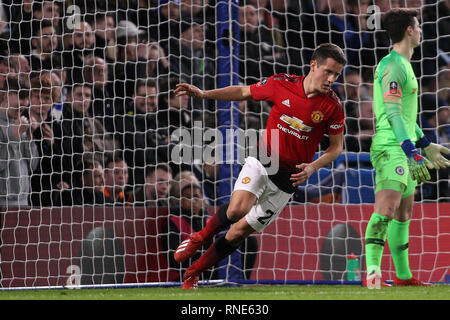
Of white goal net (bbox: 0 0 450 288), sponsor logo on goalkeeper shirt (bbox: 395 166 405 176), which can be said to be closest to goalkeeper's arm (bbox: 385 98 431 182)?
sponsor logo on goalkeeper shirt (bbox: 395 166 405 176)

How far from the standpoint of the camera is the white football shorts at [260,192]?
529 centimetres

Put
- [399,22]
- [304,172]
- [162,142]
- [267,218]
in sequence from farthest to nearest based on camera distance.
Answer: [162,142] < [399,22] < [267,218] < [304,172]

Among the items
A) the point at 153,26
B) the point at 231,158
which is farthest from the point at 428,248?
the point at 153,26

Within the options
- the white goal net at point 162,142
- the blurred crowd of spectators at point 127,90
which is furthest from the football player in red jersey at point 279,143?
the blurred crowd of spectators at point 127,90

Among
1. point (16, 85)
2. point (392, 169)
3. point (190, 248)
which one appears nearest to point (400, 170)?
point (392, 169)

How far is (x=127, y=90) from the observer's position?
7578 mm

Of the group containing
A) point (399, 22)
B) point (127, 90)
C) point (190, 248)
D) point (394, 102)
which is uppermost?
point (399, 22)

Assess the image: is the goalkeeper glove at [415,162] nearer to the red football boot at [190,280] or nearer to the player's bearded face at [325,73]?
the player's bearded face at [325,73]

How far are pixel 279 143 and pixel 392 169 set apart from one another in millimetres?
806

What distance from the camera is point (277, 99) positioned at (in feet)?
17.9

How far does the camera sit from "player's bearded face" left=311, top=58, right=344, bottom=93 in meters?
5.18

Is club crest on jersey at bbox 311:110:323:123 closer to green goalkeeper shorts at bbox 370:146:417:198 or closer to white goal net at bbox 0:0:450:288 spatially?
green goalkeeper shorts at bbox 370:146:417:198

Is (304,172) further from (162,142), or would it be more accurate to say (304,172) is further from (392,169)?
(162,142)

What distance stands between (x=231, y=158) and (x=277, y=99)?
118cm
